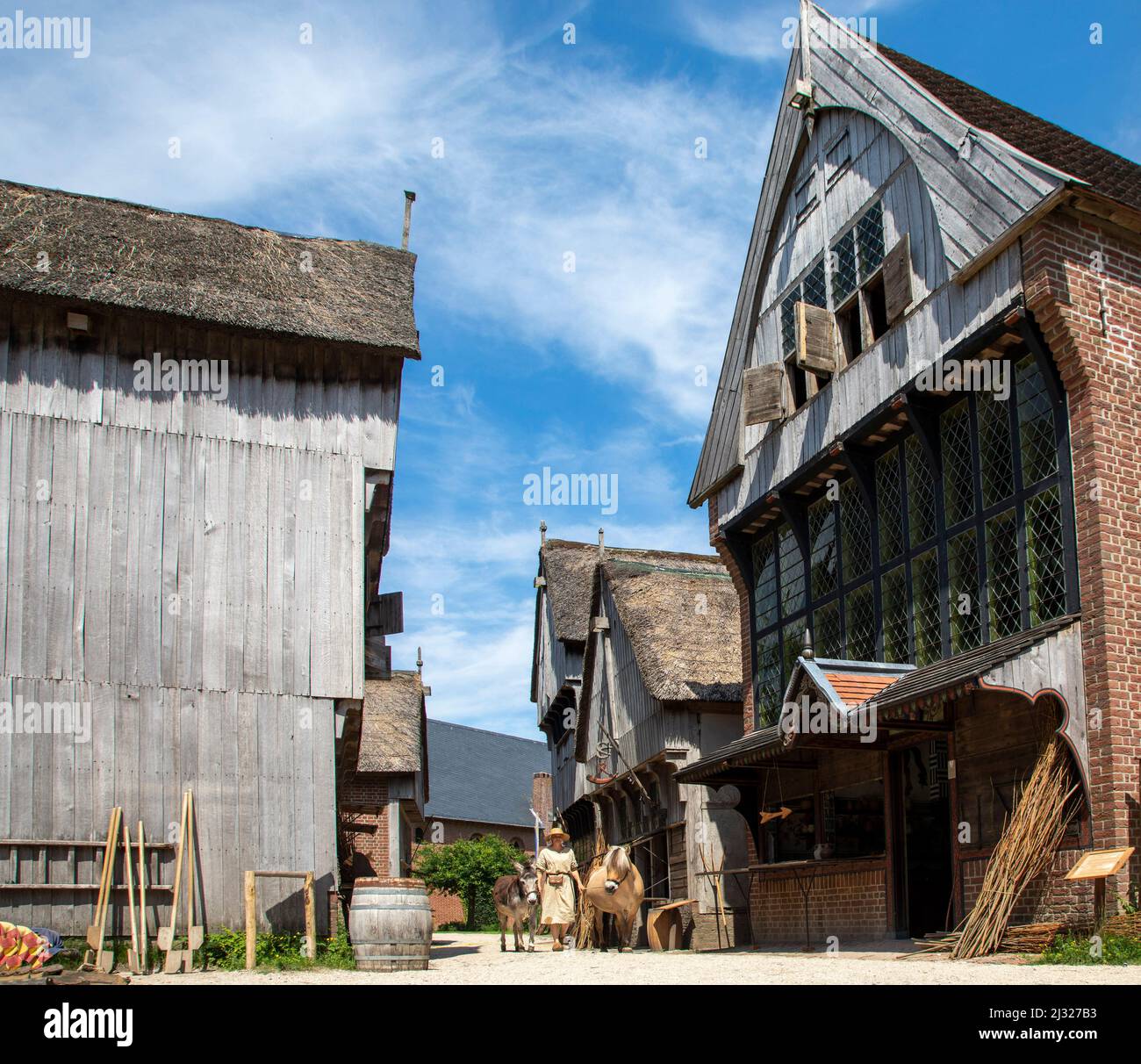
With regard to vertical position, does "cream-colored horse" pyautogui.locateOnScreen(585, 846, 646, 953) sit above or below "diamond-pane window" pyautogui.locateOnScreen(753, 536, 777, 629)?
below

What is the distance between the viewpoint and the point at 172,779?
51.1 feet

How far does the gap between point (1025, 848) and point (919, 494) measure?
5144 millimetres

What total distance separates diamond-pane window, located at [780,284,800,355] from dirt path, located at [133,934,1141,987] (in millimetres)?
9331

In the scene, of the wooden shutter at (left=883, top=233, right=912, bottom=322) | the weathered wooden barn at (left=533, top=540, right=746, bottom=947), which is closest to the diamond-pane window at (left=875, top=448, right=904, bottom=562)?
the wooden shutter at (left=883, top=233, right=912, bottom=322)

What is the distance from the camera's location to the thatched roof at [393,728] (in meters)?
32.6

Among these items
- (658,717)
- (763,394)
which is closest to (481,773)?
(658,717)

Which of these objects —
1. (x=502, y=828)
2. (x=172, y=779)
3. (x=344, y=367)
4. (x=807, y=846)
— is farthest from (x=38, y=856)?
(x=502, y=828)

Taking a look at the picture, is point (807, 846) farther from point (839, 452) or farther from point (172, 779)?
point (172, 779)

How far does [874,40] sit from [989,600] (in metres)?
9.07

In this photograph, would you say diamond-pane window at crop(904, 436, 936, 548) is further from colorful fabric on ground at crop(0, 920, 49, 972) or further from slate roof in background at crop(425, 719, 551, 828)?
slate roof in background at crop(425, 719, 551, 828)

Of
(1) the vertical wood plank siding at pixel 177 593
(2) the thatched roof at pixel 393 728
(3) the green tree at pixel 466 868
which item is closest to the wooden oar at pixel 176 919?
(1) the vertical wood plank siding at pixel 177 593

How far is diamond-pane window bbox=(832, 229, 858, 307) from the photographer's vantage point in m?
18.2

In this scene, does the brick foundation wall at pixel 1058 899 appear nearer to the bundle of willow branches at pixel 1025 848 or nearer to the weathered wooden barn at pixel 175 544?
the bundle of willow branches at pixel 1025 848

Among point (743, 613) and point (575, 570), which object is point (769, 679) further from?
point (575, 570)
